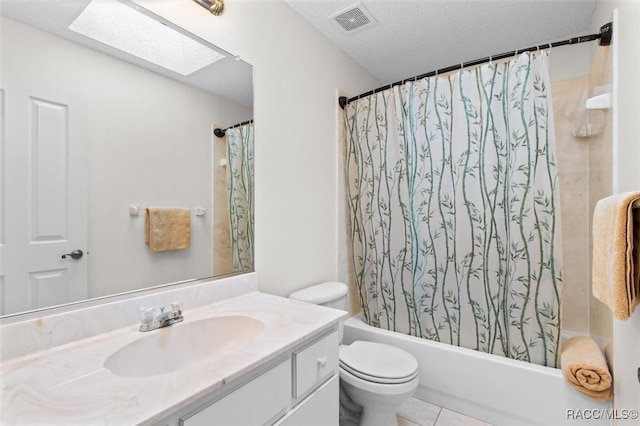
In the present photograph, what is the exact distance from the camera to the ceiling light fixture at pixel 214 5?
1.28 metres

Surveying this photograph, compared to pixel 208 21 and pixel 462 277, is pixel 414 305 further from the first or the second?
pixel 208 21

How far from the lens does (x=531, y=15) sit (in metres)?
1.86

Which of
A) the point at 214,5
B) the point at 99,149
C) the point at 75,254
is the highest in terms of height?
the point at 214,5

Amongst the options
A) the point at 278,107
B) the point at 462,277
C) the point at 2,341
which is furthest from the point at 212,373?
the point at 462,277

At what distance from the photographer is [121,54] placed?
3.49ft

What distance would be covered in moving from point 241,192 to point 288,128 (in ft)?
1.74

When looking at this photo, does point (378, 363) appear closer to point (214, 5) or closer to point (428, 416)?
point (428, 416)

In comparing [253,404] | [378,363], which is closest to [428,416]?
[378,363]

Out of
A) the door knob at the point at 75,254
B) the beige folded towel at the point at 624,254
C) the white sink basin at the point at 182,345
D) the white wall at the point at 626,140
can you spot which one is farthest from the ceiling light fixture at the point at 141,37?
the white wall at the point at 626,140

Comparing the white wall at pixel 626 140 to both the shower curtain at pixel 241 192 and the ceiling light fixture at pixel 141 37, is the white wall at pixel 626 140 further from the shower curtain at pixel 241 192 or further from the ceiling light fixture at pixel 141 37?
the ceiling light fixture at pixel 141 37

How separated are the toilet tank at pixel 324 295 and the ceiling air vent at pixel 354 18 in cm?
170

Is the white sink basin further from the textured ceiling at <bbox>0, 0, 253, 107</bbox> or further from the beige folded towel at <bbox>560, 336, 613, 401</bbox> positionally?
the beige folded towel at <bbox>560, 336, 613, 401</bbox>

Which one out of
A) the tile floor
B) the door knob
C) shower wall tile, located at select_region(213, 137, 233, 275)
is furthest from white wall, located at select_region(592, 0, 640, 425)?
the door knob

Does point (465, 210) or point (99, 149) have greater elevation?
point (99, 149)
